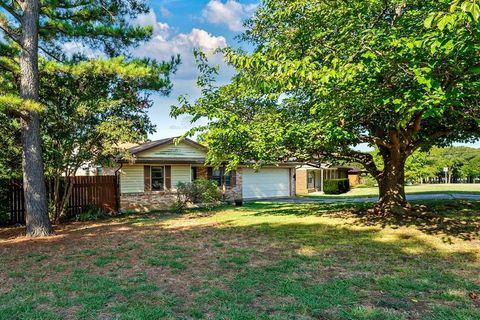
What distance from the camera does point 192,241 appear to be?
8.59 metres

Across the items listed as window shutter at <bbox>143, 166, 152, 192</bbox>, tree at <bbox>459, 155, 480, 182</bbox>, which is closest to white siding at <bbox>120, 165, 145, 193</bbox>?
window shutter at <bbox>143, 166, 152, 192</bbox>

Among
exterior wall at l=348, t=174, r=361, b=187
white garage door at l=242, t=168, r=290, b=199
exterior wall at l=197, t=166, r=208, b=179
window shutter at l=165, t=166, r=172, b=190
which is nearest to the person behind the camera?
window shutter at l=165, t=166, r=172, b=190

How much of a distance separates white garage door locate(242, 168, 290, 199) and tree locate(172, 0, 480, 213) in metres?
11.4

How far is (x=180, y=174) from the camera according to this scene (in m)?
19.2

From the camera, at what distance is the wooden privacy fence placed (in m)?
12.6

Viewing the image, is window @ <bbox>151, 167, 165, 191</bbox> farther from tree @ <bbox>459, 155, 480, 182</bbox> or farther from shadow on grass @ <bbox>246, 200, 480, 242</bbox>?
tree @ <bbox>459, 155, 480, 182</bbox>

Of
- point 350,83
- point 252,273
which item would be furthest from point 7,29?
point 252,273

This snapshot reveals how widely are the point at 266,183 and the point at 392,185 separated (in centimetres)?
1324

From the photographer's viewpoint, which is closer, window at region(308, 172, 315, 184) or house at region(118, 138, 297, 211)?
house at region(118, 138, 297, 211)

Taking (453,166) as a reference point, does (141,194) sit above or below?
below

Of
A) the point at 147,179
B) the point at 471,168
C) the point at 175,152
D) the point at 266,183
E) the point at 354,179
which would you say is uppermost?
the point at 175,152

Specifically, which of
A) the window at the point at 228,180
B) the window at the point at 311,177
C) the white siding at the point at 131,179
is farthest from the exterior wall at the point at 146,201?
the window at the point at 311,177

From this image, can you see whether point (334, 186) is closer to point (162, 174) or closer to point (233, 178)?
point (233, 178)

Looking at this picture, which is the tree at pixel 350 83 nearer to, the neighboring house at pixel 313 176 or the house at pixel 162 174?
the house at pixel 162 174
